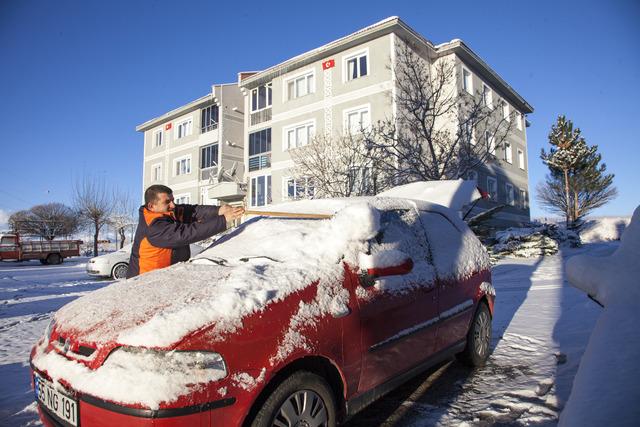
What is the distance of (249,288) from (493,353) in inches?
135

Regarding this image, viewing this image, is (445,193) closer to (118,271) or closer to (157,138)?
(118,271)

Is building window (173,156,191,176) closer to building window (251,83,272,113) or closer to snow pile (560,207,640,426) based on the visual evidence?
building window (251,83,272,113)

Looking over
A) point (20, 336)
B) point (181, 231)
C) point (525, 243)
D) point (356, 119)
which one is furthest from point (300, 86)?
point (181, 231)

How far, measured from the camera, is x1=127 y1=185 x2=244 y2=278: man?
2932 millimetres

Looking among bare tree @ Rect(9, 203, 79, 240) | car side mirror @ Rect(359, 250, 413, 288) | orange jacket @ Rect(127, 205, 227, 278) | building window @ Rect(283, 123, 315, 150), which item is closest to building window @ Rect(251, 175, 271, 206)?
building window @ Rect(283, 123, 315, 150)

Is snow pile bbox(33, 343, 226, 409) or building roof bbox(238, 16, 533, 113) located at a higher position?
building roof bbox(238, 16, 533, 113)

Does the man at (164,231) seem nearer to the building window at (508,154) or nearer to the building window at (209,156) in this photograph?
the building window at (209,156)

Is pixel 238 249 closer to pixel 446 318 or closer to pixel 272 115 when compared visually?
pixel 446 318

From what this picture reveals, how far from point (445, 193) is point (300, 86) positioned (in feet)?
50.4

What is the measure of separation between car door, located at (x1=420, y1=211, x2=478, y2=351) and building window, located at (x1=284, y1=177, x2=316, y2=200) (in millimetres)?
13079

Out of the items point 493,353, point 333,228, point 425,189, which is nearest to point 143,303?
point 333,228

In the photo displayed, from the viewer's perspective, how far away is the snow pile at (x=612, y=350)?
104 cm

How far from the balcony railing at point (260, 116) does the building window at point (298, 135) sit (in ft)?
7.59

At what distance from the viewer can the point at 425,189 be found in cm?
790
